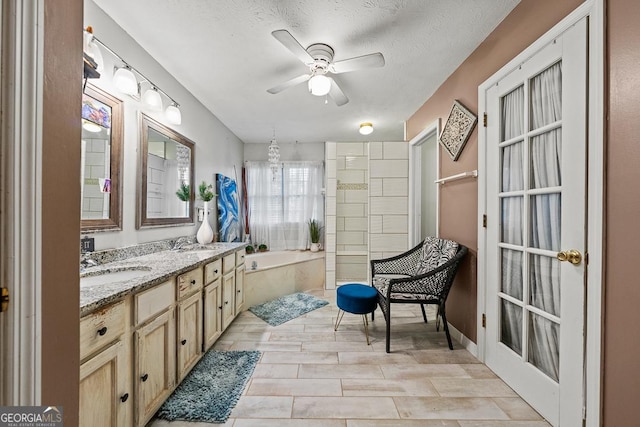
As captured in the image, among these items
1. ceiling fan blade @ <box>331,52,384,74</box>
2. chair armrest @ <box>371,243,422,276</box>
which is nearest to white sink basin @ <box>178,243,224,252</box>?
chair armrest @ <box>371,243,422,276</box>

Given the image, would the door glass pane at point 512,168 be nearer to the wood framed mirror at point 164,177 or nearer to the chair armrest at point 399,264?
the chair armrest at point 399,264

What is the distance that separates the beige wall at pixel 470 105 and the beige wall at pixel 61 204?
2.14 m

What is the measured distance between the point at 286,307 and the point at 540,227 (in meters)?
2.64

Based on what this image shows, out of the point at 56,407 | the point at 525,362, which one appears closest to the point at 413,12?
the point at 525,362

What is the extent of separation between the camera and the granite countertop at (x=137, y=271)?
1.07m

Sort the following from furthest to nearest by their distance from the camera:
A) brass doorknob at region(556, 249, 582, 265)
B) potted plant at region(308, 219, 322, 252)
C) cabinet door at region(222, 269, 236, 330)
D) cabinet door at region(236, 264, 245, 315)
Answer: potted plant at region(308, 219, 322, 252) < cabinet door at region(236, 264, 245, 315) < cabinet door at region(222, 269, 236, 330) < brass doorknob at region(556, 249, 582, 265)

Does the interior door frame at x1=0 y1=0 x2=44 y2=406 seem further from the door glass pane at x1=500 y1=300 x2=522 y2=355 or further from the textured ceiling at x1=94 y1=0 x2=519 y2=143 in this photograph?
the door glass pane at x1=500 y1=300 x2=522 y2=355

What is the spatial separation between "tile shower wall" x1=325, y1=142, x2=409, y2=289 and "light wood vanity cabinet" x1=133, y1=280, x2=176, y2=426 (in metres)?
2.65

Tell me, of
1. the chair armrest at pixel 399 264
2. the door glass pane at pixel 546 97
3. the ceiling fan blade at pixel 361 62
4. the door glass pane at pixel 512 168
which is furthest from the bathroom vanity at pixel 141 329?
the door glass pane at pixel 546 97

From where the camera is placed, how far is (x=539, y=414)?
1.57m

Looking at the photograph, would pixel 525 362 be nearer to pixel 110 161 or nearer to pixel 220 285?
pixel 220 285

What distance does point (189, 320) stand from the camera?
1.86 metres

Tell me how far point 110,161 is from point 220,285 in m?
1.26

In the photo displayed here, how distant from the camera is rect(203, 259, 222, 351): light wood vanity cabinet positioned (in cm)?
211
